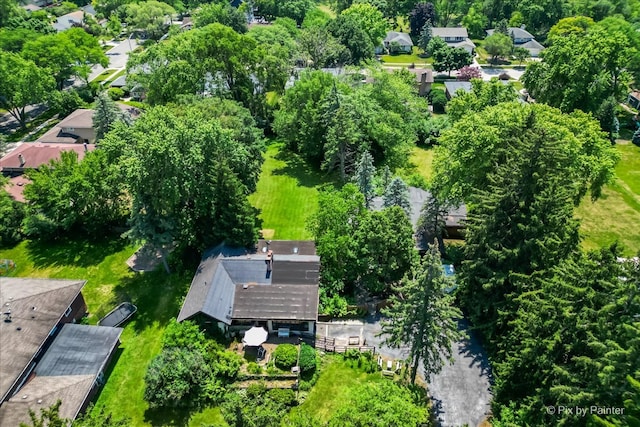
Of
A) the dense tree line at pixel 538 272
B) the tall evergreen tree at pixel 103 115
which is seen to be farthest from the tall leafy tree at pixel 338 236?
the tall evergreen tree at pixel 103 115

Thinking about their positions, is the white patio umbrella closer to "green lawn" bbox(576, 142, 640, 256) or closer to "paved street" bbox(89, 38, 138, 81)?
"green lawn" bbox(576, 142, 640, 256)

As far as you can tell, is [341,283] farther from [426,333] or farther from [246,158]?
[246,158]

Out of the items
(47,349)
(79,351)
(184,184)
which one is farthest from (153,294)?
(184,184)

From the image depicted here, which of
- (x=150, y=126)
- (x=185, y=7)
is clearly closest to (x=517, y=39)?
(x=185, y=7)

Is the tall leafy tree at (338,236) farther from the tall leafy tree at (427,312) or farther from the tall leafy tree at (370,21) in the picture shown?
the tall leafy tree at (370,21)

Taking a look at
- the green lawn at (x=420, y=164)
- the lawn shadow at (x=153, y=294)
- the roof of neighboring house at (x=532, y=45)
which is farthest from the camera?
the roof of neighboring house at (x=532, y=45)

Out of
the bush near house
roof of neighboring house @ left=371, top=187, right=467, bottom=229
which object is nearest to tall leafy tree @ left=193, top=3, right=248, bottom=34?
roof of neighboring house @ left=371, top=187, right=467, bottom=229

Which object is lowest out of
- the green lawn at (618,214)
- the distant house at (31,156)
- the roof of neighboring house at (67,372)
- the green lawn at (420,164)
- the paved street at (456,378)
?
the paved street at (456,378)
